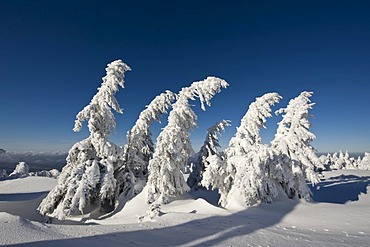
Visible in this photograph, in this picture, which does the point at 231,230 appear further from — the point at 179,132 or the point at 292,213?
the point at 179,132

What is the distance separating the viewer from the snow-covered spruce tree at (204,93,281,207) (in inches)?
609

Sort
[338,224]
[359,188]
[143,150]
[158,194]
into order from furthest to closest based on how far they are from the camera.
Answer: [359,188] < [143,150] < [158,194] < [338,224]

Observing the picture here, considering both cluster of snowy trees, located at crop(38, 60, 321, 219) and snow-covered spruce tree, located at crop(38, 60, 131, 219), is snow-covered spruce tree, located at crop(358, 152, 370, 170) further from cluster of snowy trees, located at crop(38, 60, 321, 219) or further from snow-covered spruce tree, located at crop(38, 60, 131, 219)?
snow-covered spruce tree, located at crop(38, 60, 131, 219)

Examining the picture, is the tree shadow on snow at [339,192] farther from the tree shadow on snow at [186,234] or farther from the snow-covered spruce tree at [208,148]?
A: the tree shadow on snow at [186,234]

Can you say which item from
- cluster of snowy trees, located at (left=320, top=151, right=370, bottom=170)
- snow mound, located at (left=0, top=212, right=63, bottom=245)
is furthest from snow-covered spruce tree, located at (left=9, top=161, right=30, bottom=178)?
cluster of snowy trees, located at (left=320, top=151, right=370, bottom=170)

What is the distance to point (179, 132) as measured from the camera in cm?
1820

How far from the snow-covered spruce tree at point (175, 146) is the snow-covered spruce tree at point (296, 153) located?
235 inches

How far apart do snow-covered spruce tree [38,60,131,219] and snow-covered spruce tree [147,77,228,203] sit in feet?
11.1

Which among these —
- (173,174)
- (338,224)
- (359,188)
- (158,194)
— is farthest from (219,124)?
(359,188)

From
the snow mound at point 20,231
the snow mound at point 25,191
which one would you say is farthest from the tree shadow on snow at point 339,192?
the snow mound at point 25,191

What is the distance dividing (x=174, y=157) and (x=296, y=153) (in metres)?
9.47

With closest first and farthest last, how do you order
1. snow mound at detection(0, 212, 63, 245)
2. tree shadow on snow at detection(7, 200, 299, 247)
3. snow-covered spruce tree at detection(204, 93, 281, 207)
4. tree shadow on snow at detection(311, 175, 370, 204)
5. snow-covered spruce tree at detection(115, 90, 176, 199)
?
snow mound at detection(0, 212, 63, 245)
tree shadow on snow at detection(7, 200, 299, 247)
snow-covered spruce tree at detection(204, 93, 281, 207)
snow-covered spruce tree at detection(115, 90, 176, 199)
tree shadow on snow at detection(311, 175, 370, 204)

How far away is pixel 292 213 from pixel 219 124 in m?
11.6

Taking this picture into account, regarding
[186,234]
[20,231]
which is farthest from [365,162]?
[20,231]
